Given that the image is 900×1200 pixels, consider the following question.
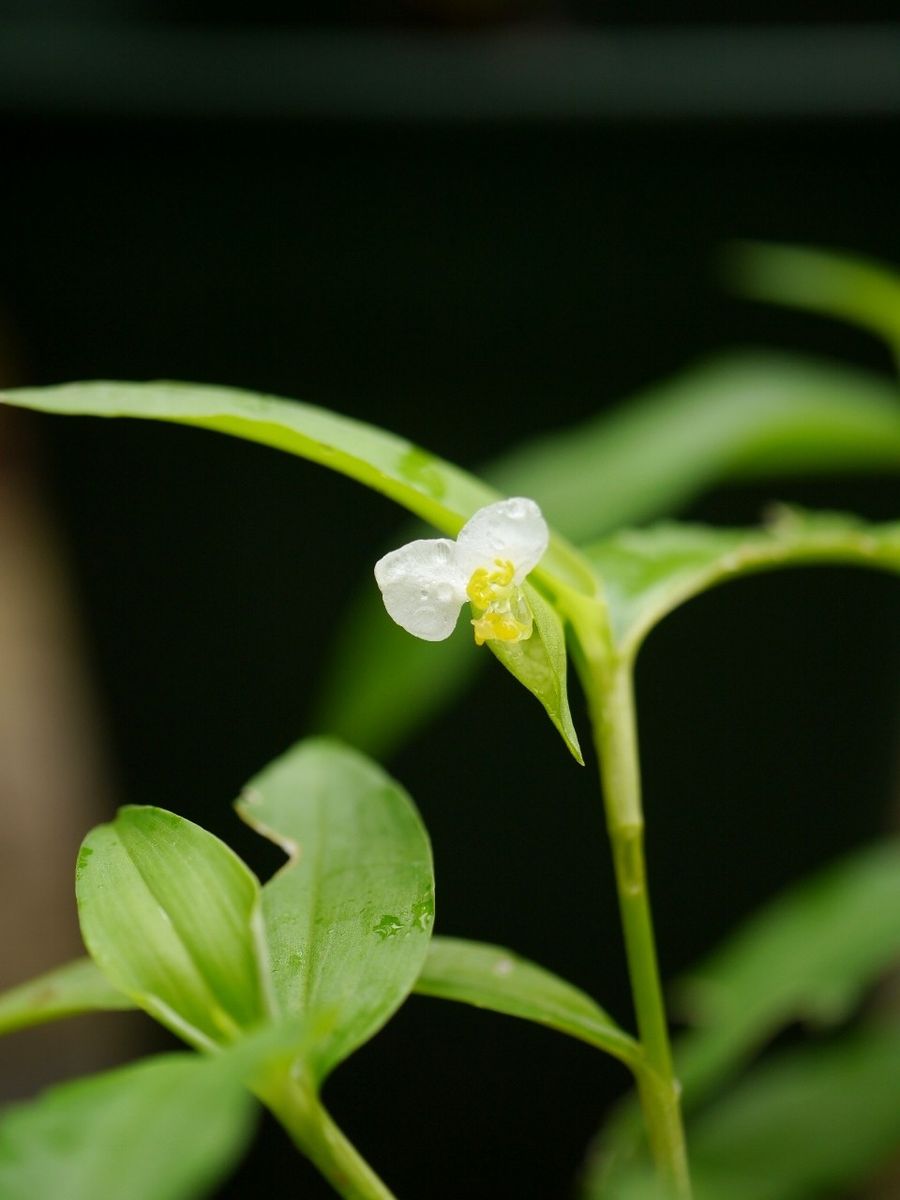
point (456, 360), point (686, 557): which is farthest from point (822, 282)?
point (686, 557)

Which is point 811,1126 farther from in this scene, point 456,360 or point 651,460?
point 456,360

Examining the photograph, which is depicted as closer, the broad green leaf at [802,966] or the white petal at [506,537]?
the white petal at [506,537]

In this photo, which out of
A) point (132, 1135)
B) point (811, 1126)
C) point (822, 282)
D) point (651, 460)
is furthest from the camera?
point (822, 282)

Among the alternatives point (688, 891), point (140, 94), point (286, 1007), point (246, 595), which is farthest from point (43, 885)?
point (286, 1007)

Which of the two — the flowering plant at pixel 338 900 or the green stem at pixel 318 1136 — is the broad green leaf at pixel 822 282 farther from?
the green stem at pixel 318 1136

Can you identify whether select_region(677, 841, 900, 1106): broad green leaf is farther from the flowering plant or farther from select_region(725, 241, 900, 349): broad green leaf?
select_region(725, 241, 900, 349): broad green leaf

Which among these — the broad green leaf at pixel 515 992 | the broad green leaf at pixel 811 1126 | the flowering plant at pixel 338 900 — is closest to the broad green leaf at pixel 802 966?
the broad green leaf at pixel 811 1126
